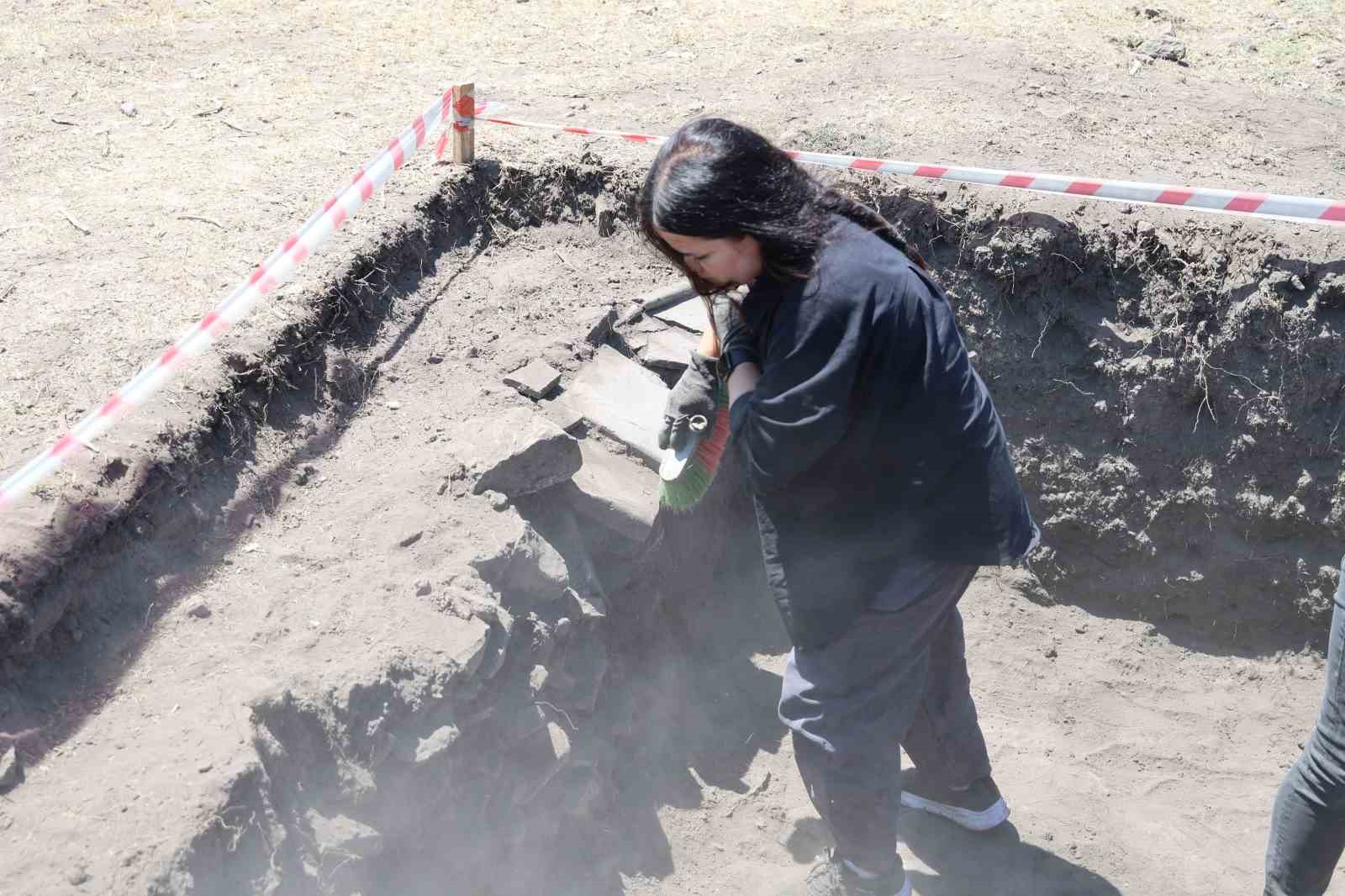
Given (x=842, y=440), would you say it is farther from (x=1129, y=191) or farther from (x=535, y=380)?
(x=1129, y=191)

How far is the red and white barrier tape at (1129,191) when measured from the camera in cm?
425

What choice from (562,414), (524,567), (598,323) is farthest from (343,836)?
(598,323)

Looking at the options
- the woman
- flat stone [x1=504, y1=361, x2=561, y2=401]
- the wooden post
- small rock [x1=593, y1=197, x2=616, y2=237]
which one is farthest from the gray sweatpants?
the wooden post

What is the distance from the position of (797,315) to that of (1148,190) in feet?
9.72

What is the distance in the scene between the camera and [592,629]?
3715 mm

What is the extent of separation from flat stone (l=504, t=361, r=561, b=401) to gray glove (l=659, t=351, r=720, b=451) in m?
1.28

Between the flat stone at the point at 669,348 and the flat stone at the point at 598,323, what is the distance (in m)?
0.18

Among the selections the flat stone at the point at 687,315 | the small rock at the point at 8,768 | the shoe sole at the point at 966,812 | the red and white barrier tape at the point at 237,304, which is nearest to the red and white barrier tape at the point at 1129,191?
the flat stone at the point at 687,315

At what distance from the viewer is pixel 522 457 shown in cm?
351

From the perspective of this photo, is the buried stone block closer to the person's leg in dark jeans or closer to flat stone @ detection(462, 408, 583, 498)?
flat stone @ detection(462, 408, 583, 498)

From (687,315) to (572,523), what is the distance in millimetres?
1287

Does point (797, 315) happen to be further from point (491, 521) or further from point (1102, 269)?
point (1102, 269)

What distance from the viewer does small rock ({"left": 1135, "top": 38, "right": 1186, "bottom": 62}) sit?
6715 millimetres

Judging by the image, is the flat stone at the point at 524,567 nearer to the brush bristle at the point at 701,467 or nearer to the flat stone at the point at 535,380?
the brush bristle at the point at 701,467
